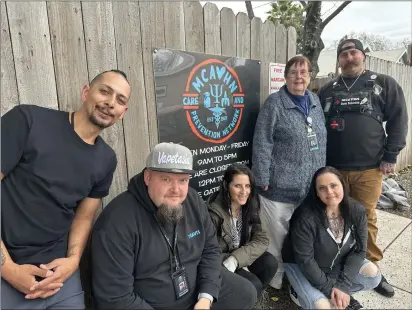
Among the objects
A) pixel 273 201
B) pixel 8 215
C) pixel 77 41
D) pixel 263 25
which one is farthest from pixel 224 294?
pixel 263 25

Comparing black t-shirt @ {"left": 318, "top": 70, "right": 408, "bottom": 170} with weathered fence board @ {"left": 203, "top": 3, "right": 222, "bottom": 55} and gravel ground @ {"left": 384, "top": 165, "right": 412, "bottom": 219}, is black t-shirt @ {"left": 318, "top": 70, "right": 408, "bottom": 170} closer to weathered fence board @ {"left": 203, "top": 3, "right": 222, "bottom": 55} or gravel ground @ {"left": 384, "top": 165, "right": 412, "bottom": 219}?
weathered fence board @ {"left": 203, "top": 3, "right": 222, "bottom": 55}

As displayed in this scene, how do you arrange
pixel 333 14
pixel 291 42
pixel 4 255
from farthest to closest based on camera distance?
pixel 333 14 → pixel 291 42 → pixel 4 255

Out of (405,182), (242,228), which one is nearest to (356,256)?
(242,228)

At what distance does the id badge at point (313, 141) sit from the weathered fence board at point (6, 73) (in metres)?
2.24

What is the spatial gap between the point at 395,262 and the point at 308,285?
150 cm

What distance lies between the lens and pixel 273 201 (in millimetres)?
2775

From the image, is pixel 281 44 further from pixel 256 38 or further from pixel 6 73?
pixel 6 73

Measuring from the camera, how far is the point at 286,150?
8.80ft

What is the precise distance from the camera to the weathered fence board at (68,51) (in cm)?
181

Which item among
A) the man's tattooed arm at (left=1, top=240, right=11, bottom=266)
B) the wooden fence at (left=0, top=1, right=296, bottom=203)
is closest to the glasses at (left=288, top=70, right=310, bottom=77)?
the wooden fence at (left=0, top=1, right=296, bottom=203)

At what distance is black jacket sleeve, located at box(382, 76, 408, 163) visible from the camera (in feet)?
9.40

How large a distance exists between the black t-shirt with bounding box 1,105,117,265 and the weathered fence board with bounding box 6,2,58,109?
0.58 feet

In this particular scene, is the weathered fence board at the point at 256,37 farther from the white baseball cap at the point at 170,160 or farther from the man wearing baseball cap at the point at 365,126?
the white baseball cap at the point at 170,160

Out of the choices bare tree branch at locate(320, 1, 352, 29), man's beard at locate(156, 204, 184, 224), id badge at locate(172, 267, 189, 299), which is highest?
bare tree branch at locate(320, 1, 352, 29)
